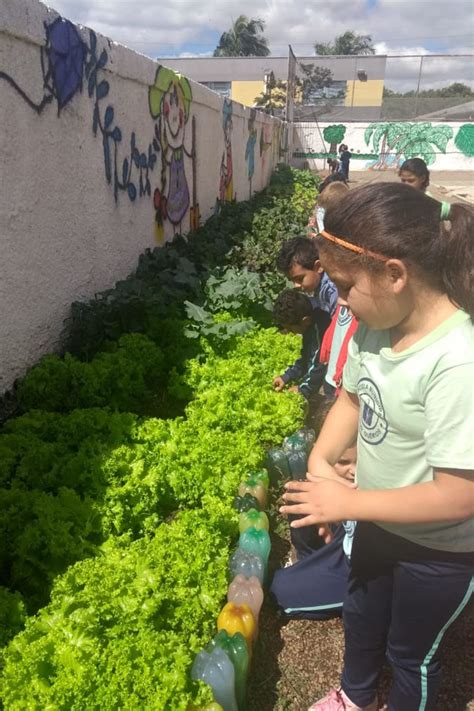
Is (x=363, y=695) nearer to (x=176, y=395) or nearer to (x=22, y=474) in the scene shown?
(x=22, y=474)

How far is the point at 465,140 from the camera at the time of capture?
29.2 meters

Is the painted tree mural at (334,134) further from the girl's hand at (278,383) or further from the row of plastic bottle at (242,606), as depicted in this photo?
the row of plastic bottle at (242,606)

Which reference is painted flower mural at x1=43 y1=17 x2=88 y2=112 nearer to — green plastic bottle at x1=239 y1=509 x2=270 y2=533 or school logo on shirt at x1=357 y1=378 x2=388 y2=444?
green plastic bottle at x1=239 y1=509 x2=270 y2=533

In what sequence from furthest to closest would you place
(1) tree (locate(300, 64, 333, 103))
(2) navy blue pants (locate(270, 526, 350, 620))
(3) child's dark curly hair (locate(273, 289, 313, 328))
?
1. (1) tree (locate(300, 64, 333, 103))
2. (3) child's dark curly hair (locate(273, 289, 313, 328))
3. (2) navy blue pants (locate(270, 526, 350, 620))

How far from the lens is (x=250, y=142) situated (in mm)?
14109

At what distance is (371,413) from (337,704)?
132cm

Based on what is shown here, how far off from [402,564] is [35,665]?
1.26m

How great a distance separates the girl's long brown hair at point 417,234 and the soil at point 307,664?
73.6 inches

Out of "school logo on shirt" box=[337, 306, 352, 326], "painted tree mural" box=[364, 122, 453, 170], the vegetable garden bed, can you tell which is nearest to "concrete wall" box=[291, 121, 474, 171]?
"painted tree mural" box=[364, 122, 453, 170]

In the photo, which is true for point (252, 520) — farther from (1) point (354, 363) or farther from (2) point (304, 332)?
(2) point (304, 332)

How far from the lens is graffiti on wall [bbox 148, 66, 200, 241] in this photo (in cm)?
674

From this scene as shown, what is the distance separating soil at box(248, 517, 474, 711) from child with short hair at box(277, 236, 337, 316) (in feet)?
6.24

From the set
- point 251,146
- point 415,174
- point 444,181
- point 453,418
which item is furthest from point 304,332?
point 444,181

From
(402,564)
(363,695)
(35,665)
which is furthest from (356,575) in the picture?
(35,665)
